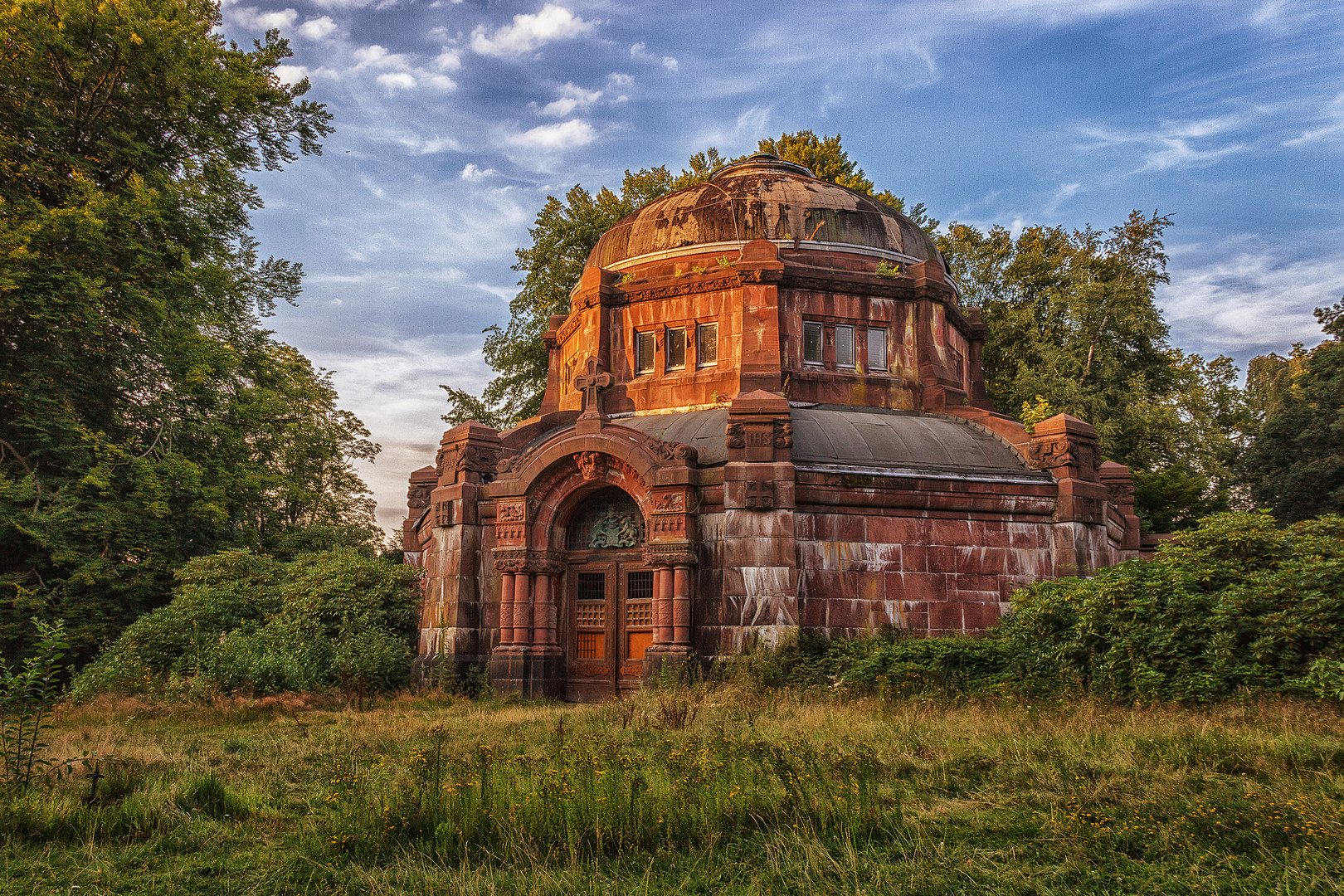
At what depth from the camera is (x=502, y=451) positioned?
19.6 meters

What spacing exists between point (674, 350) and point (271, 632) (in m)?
11.1

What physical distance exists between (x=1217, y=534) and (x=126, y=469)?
24824 millimetres

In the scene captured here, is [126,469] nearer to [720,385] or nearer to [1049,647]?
[720,385]

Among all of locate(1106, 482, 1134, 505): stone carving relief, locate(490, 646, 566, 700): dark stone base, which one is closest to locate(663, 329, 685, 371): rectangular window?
locate(490, 646, 566, 700): dark stone base

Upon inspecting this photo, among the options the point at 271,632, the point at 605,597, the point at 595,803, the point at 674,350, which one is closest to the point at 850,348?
the point at 674,350

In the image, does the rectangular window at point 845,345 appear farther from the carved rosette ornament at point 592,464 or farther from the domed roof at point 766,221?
the carved rosette ornament at point 592,464

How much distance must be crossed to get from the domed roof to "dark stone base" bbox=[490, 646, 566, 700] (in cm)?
1090

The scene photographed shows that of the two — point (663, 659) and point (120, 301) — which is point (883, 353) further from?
point (120, 301)

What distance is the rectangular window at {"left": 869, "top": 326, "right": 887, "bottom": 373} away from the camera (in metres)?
22.0

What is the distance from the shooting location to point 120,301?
2322 centimetres

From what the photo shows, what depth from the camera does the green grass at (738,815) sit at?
554cm

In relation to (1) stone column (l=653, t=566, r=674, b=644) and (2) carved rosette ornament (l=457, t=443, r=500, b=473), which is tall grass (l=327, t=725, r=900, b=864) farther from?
(2) carved rosette ornament (l=457, t=443, r=500, b=473)

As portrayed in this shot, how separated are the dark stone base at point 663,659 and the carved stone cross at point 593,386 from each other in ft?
15.7

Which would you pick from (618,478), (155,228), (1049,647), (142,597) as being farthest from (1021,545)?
(155,228)
